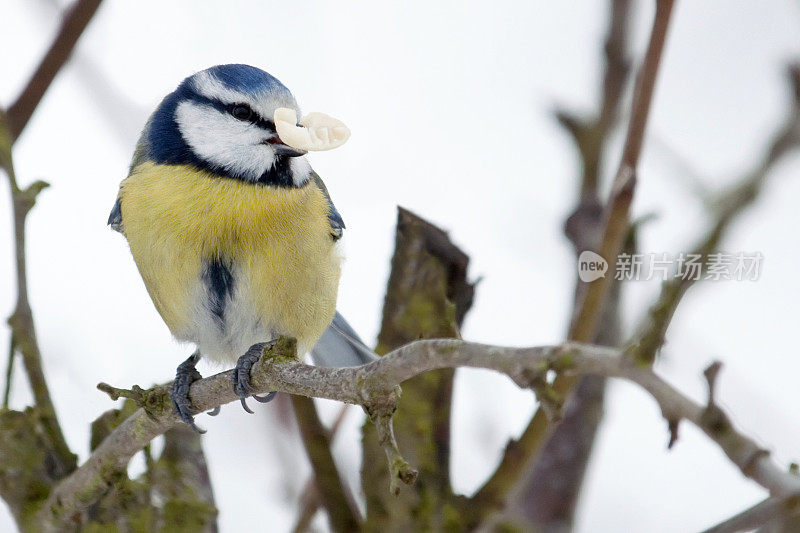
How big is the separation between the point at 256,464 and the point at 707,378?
1.27 meters

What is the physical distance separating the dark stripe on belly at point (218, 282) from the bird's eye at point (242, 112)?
211 millimetres

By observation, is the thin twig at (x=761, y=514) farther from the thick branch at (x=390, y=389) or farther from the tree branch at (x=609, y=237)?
the tree branch at (x=609, y=237)

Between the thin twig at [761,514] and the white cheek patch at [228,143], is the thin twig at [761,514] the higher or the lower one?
the higher one

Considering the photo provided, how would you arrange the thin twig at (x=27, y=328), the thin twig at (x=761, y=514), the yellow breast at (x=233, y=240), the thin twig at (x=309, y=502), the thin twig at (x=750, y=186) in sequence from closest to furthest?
the thin twig at (x=761, y=514)
the thin twig at (x=750, y=186)
the thin twig at (x=27, y=328)
the yellow breast at (x=233, y=240)
the thin twig at (x=309, y=502)

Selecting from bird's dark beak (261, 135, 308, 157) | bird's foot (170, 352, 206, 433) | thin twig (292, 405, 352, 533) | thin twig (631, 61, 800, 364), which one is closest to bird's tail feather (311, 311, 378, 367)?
thin twig (292, 405, 352, 533)

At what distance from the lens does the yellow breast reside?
3.64 ft

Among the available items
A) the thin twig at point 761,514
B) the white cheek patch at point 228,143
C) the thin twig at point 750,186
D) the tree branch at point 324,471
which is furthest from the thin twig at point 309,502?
the thin twig at point 761,514

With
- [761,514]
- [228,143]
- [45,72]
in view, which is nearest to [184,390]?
[228,143]

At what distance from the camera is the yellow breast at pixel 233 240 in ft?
3.64

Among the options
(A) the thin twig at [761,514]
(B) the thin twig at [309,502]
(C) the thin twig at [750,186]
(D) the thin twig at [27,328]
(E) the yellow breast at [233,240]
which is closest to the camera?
(A) the thin twig at [761,514]

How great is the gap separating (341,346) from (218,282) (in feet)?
1.00

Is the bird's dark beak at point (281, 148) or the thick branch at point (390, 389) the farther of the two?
the bird's dark beak at point (281, 148)

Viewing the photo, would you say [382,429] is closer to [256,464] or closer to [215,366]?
[215,366]

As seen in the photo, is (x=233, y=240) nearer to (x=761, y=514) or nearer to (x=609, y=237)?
(x=609, y=237)
